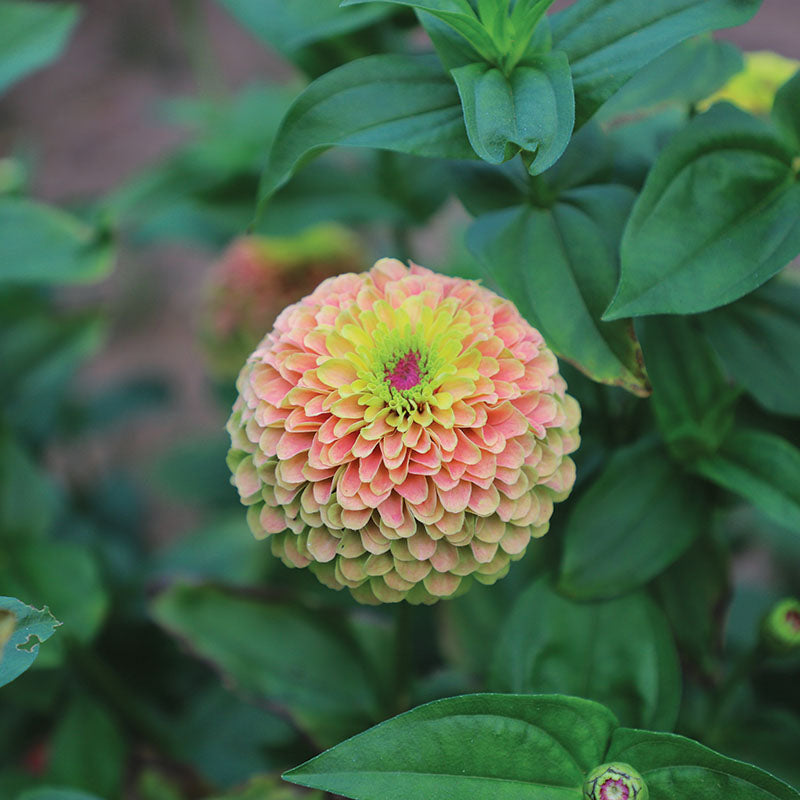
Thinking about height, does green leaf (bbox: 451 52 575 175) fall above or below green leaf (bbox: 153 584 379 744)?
above

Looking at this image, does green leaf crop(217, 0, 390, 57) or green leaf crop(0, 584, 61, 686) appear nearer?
green leaf crop(0, 584, 61, 686)

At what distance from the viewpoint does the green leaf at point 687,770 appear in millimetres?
447

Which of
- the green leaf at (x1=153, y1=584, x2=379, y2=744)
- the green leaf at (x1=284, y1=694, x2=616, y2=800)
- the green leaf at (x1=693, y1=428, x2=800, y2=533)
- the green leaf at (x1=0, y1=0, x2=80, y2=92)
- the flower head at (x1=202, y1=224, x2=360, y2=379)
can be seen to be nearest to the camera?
the green leaf at (x1=284, y1=694, x2=616, y2=800)

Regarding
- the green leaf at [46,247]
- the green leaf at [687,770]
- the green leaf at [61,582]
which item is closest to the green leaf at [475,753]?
the green leaf at [687,770]

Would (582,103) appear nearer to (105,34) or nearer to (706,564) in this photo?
(706,564)

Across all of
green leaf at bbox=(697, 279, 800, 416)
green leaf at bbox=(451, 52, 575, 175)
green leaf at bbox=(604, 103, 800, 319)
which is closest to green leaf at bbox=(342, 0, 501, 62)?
green leaf at bbox=(451, 52, 575, 175)

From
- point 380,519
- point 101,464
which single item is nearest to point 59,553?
point 380,519

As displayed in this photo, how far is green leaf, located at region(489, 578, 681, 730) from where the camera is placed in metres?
0.58

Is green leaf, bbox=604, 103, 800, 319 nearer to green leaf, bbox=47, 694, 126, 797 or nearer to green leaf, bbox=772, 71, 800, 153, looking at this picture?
green leaf, bbox=772, 71, 800, 153

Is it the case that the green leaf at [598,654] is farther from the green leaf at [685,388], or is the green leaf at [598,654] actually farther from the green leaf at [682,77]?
the green leaf at [682,77]

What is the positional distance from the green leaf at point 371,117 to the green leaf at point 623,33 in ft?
0.24

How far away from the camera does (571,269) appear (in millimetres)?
548

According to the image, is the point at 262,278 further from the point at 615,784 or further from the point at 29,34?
the point at 615,784

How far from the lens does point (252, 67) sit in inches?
88.1
